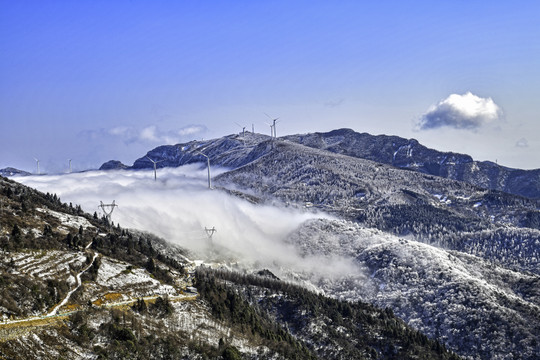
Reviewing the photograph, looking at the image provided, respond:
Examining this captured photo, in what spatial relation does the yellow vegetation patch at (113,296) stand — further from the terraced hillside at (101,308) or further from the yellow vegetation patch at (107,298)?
the terraced hillside at (101,308)

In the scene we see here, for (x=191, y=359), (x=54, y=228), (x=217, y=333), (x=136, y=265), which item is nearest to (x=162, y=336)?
(x=191, y=359)

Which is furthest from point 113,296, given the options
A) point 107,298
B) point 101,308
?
point 101,308

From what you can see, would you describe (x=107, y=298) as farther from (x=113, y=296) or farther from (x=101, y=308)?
(x=101, y=308)

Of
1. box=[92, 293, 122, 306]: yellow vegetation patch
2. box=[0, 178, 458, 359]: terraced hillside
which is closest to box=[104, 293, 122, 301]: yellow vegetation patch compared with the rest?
box=[92, 293, 122, 306]: yellow vegetation patch

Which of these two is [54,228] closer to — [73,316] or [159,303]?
[159,303]

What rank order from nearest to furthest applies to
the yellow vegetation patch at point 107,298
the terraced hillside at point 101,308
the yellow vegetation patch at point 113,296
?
the terraced hillside at point 101,308 < the yellow vegetation patch at point 107,298 < the yellow vegetation patch at point 113,296

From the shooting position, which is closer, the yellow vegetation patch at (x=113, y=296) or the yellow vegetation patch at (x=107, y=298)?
the yellow vegetation patch at (x=107, y=298)

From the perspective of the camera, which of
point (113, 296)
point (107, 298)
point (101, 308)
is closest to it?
point (101, 308)

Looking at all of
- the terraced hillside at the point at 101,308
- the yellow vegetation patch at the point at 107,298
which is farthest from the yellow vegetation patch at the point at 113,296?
the terraced hillside at the point at 101,308

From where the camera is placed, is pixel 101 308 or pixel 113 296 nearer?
pixel 101 308

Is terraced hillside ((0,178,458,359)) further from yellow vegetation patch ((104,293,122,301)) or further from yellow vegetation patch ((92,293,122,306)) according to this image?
yellow vegetation patch ((104,293,122,301))

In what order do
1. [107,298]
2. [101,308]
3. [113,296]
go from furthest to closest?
[113,296] < [107,298] < [101,308]
